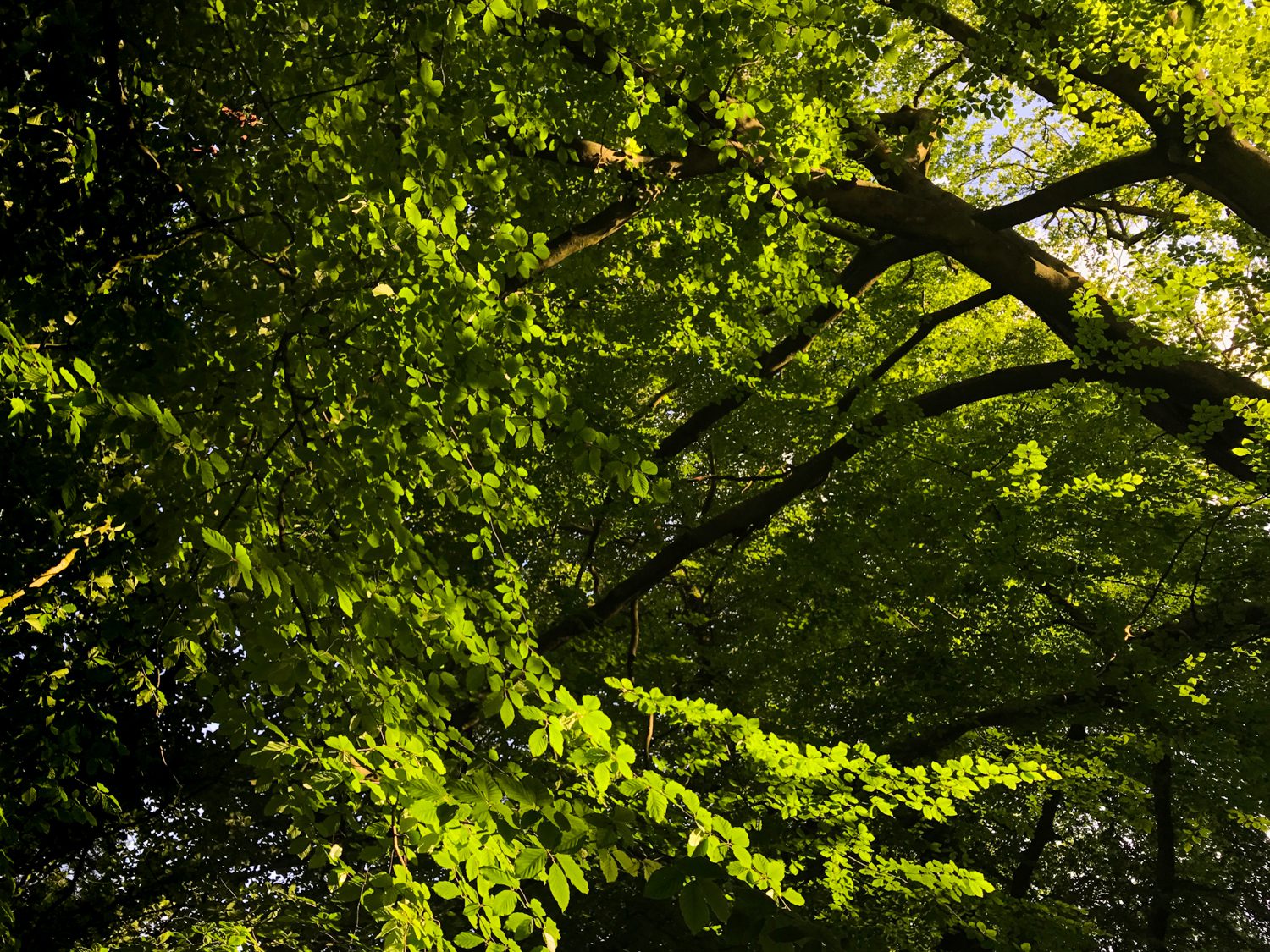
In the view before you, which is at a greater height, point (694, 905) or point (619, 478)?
point (619, 478)

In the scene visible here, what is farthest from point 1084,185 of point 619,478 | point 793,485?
point 619,478

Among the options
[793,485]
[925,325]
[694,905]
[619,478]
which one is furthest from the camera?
[925,325]

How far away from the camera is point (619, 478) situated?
257cm

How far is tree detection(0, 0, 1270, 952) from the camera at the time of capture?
252 cm

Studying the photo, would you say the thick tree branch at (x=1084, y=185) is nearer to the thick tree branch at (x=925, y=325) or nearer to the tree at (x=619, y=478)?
the tree at (x=619, y=478)

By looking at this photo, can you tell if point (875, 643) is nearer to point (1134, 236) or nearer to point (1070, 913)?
point (1070, 913)

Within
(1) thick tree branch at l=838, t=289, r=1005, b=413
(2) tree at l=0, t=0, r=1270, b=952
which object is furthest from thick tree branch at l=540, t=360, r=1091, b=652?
(1) thick tree branch at l=838, t=289, r=1005, b=413

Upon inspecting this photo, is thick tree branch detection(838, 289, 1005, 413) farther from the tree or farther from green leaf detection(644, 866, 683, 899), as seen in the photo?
green leaf detection(644, 866, 683, 899)

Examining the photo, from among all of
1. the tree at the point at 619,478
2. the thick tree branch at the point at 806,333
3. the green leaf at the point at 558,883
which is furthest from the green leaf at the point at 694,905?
the thick tree branch at the point at 806,333

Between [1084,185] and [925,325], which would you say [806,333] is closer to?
[925,325]

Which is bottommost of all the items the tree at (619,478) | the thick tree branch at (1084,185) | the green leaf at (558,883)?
the green leaf at (558,883)

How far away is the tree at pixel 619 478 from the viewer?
252 centimetres

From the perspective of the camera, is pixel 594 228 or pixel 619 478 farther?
pixel 594 228

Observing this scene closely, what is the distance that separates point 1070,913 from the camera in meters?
7.43
